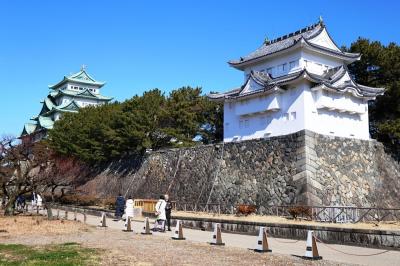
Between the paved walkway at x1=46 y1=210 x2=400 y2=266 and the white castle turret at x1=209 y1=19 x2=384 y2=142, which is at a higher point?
the white castle turret at x1=209 y1=19 x2=384 y2=142

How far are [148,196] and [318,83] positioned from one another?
51.9 ft

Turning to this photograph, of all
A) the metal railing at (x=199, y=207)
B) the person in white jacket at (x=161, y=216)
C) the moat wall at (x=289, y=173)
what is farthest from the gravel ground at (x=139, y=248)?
the moat wall at (x=289, y=173)

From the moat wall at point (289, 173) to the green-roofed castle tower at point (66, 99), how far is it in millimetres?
36363

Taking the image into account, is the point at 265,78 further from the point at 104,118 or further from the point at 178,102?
the point at 104,118

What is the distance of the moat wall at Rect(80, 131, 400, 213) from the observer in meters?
23.9

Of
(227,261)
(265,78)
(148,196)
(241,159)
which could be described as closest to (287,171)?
(241,159)

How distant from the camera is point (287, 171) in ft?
81.2

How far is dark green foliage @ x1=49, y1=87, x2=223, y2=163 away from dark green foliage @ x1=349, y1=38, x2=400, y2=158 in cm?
1295

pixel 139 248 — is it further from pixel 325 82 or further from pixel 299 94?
pixel 325 82

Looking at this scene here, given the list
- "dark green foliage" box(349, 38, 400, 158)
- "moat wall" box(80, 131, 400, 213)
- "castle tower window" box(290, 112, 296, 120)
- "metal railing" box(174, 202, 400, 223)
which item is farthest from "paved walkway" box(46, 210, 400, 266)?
"dark green foliage" box(349, 38, 400, 158)

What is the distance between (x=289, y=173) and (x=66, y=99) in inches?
1960

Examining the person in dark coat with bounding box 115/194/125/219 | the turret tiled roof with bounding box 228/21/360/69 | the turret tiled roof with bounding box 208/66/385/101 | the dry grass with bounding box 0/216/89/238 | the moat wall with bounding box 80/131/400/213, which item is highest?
the turret tiled roof with bounding box 228/21/360/69

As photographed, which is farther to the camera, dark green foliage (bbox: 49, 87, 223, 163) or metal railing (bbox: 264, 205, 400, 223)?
dark green foliage (bbox: 49, 87, 223, 163)

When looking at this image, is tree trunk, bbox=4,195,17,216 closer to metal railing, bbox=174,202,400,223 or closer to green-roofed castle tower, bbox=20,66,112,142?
metal railing, bbox=174,202,400,223
